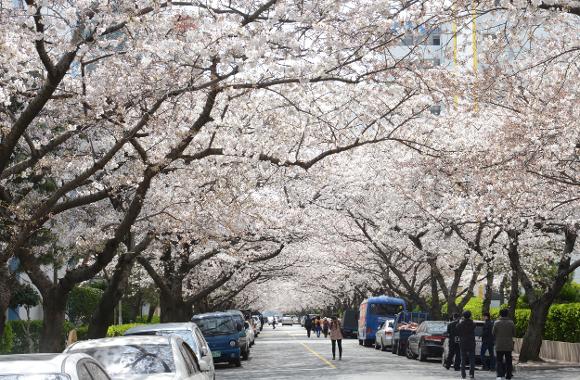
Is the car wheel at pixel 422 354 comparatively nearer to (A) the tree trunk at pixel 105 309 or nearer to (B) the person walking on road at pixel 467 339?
(B) the person walking on road at pixel 467 339

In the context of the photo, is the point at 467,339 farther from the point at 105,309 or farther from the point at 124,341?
the point at 124,341

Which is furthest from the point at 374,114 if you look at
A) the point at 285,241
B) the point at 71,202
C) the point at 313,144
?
the point at 285,241

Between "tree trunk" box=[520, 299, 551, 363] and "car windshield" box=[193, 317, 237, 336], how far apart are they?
9.09 meters

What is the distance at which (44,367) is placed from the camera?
686 centimetres

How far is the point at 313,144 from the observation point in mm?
21766

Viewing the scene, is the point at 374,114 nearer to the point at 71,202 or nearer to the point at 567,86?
the point at 567,86

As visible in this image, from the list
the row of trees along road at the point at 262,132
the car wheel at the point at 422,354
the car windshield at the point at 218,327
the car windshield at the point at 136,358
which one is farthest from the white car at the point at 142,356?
the car wheel at the point at 422,354

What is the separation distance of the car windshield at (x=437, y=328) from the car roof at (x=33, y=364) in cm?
2549

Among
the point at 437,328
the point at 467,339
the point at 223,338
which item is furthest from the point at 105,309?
the point at 437,328

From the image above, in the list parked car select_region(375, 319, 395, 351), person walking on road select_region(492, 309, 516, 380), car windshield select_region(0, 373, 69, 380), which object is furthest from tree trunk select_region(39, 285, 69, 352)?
parked car select_region(375, 319, 395, 351)

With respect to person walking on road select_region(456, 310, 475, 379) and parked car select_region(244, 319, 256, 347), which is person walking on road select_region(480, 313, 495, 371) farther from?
parked car select_region(244, 319, 256, 347)

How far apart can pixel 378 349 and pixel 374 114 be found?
26864 millimetres

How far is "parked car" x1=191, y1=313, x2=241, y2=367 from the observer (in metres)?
29.6

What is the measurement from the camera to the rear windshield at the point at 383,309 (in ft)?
167
